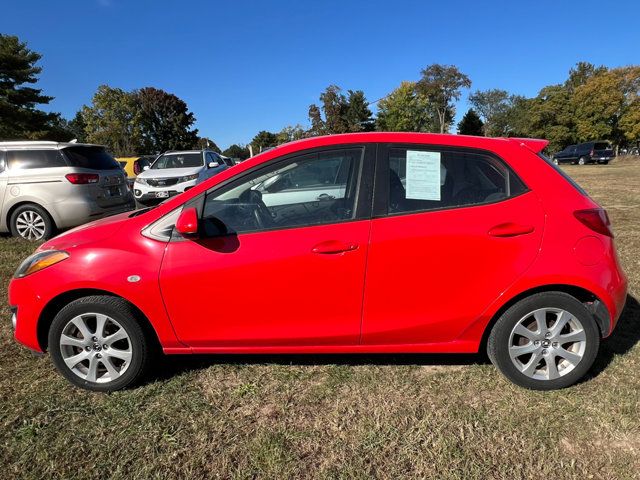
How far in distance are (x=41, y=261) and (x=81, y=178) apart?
494 cm

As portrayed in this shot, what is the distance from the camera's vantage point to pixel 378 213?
2.66 m

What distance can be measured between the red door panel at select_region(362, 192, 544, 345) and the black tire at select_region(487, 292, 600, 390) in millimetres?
186

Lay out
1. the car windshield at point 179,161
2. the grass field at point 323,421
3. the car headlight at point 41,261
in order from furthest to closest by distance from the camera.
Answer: the car windshield at point 179,161
the car headlight at point 41,261
the grass field at point 323,421

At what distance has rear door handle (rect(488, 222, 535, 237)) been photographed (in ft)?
8.58

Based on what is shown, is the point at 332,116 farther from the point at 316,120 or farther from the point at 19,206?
the point at 19,206

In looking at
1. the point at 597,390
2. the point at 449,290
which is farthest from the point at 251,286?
the point at 597,390

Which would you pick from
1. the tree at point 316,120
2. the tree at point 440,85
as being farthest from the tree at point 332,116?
the tree at point 440,85

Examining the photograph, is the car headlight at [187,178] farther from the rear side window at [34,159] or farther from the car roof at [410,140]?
the car roof at [410,140]

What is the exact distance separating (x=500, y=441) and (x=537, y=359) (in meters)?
0.66

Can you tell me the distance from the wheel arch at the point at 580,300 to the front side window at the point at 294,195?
1.14 meters

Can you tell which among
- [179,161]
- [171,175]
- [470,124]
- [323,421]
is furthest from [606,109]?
[323,421]

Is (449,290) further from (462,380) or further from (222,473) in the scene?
(222,473)

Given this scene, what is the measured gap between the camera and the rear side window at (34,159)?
7.13 meters

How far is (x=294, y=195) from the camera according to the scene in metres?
2.88
